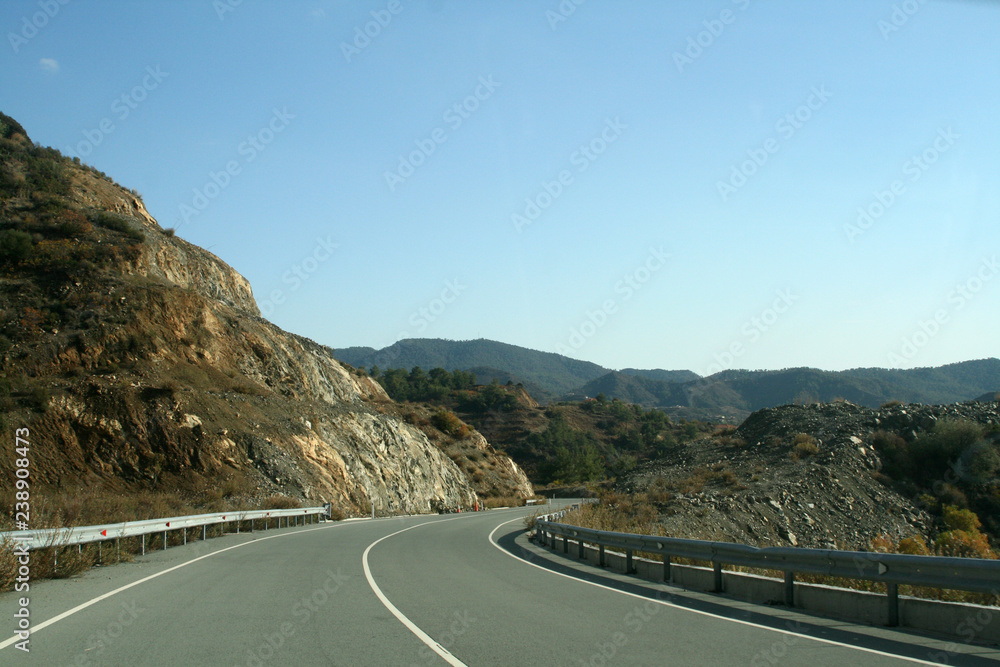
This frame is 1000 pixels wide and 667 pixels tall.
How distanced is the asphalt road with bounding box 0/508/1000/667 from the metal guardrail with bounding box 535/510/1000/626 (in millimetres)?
541

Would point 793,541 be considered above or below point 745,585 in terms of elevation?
below

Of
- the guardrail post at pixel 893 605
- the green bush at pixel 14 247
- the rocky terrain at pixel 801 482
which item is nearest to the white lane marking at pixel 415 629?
the guardrail post at pixel 893 605

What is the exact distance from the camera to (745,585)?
34.2 feet

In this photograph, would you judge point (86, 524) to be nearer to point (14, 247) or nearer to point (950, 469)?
point (14, 247)

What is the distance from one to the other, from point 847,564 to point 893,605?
0.64 m

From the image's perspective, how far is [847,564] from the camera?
28.1ft

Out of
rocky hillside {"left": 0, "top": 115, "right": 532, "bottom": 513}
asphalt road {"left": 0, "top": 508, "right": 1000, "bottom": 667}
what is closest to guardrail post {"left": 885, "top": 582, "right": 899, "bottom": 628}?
asphalt road {"left": 0, "top": 508, "right": 1000, "bottom": 667}

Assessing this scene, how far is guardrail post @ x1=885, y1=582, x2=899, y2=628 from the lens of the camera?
316 inches

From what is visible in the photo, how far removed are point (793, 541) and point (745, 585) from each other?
16920mm

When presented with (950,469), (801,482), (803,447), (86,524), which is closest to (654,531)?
(801,482)

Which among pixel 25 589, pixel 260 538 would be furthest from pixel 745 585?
pixel 260 538

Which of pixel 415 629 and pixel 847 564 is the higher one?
pixel 847 564

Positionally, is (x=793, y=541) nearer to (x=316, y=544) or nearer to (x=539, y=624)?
(x=316, y=544)

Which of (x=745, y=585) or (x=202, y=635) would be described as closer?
(x=202, y=635)
